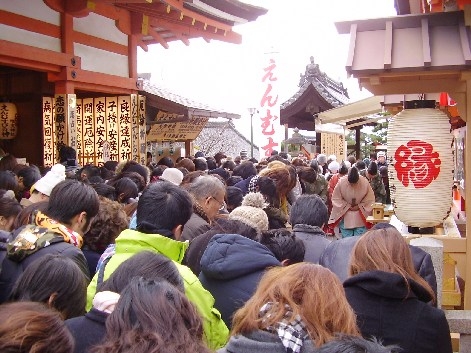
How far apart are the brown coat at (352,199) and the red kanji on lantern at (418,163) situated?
4158mm

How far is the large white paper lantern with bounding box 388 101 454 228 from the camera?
16.1 feet

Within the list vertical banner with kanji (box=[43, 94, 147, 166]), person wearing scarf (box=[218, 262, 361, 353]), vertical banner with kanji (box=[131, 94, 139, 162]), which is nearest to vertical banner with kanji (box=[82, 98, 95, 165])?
vertical banner with kanji (box=[43, 94, 147, 166])

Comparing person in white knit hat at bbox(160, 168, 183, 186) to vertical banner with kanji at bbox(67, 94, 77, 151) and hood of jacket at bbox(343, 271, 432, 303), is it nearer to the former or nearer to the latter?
vertical banner with kanji at bbox(67, 94, 77, 151)

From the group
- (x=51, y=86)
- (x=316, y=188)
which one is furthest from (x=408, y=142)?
(x=51, y=86)

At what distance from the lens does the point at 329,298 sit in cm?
217

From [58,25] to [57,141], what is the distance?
2188 mm

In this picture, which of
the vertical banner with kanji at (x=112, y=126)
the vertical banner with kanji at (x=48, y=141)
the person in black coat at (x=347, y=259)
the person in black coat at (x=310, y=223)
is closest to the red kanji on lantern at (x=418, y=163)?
the person in black coat at (x=310, y=223)

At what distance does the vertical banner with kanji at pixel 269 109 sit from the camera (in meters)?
18.6

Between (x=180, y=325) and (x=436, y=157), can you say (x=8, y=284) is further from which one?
(x=436, y=157)

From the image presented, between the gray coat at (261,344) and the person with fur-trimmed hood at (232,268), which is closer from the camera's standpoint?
the gray coat at (261,344)

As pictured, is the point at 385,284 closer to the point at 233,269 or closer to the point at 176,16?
the point at 233,269

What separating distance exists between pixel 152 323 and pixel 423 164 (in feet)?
12.1

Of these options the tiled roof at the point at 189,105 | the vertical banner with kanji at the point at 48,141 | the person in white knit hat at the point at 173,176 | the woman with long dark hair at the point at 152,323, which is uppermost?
the tiled roof at the point at 189,105

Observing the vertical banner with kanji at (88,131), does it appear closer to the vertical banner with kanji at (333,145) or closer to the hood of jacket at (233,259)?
the hood of jacket at (233,259)
